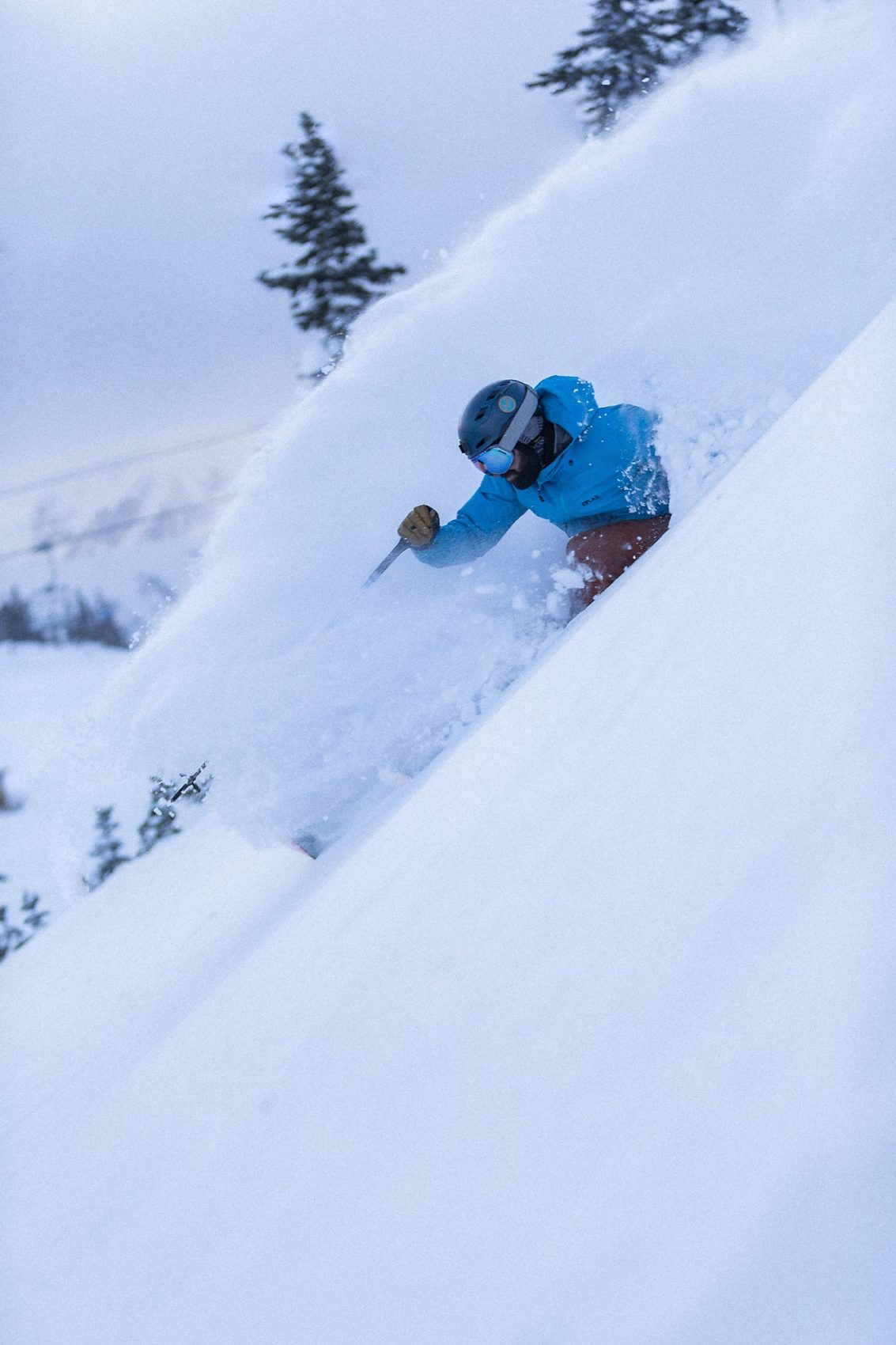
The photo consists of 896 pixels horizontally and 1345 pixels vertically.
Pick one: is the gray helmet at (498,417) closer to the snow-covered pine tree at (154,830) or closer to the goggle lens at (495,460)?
the goggle lens at (495,460)

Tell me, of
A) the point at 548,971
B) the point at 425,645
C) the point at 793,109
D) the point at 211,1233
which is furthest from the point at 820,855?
the point at 793,109

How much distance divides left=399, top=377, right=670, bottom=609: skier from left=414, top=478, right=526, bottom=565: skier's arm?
0.05 m

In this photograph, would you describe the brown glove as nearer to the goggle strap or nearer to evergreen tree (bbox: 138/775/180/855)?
the goggle strap

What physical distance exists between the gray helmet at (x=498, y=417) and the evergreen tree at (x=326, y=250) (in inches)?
402

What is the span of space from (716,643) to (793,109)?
5.58 m

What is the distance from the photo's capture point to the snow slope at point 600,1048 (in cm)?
95

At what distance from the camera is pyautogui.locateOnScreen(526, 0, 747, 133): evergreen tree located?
39.3ft

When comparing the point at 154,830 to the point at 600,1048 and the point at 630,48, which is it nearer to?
the point at 600,1048

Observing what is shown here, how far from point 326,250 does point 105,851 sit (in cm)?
950

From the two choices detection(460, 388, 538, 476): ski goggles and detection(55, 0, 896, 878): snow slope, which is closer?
detection(460, 388, 538, 476): ski goggles

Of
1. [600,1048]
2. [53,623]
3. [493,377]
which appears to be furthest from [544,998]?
[53,623]

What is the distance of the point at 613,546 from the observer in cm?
353

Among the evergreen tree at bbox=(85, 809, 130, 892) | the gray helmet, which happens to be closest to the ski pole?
the gray helmet

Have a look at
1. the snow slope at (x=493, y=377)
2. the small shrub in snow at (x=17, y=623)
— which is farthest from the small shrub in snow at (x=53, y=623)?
the snow slope at (x=493, y=377)
